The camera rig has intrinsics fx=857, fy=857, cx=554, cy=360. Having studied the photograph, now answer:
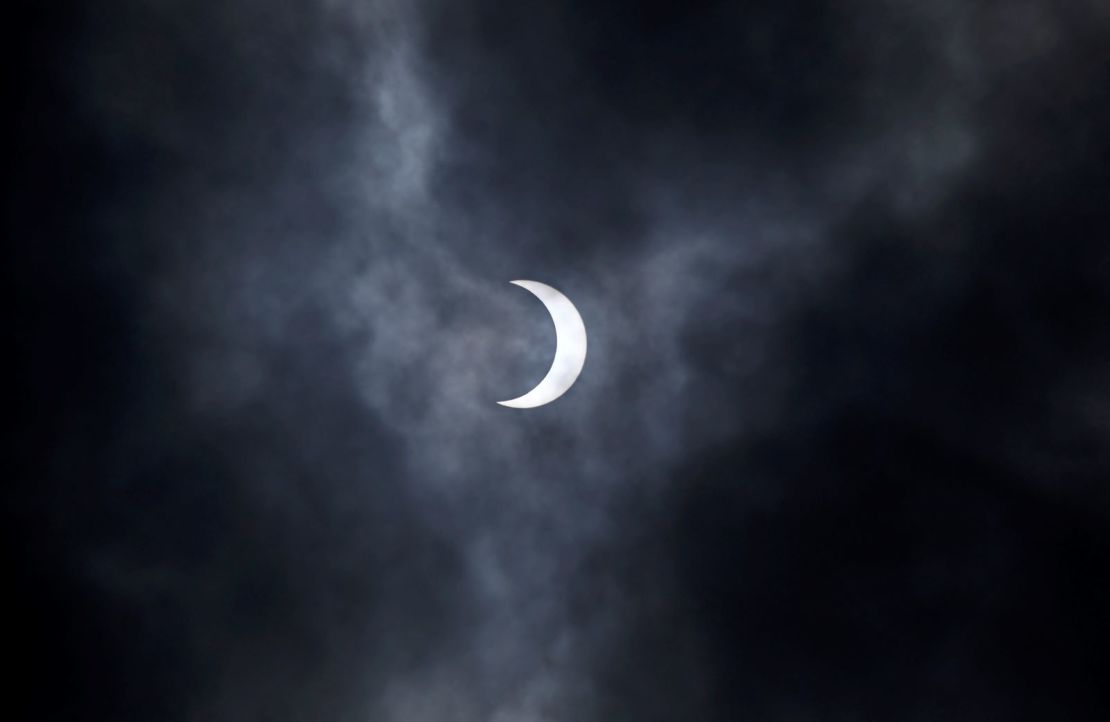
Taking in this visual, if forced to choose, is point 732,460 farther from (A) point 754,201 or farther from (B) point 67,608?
(B) point 67,608

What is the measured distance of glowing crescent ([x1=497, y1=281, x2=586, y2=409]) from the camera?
118ft

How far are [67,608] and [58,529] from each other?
324 cm

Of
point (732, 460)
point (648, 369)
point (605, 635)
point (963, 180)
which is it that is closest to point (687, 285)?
point (648, 369)

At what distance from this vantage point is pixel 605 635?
1447 inches

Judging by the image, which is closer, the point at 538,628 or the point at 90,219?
the point at 90,219

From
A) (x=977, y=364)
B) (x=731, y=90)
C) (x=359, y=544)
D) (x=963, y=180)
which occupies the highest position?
(x=731, y=90)

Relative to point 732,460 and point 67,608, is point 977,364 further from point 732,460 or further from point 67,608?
point 67,608

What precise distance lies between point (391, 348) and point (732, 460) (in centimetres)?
1530

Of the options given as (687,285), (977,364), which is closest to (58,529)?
(687,285)

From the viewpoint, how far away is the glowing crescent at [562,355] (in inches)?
1421

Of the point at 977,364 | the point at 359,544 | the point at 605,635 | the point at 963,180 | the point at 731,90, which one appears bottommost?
the point at 605,635

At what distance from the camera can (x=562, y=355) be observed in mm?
36188

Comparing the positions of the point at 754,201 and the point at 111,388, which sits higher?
the point at 754,201

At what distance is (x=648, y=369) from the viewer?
37.0 metres
